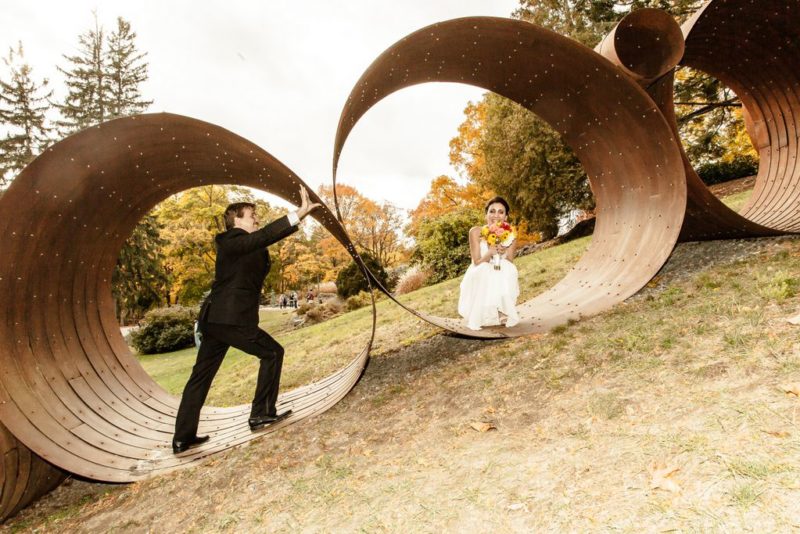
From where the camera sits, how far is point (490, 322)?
19.3 ft

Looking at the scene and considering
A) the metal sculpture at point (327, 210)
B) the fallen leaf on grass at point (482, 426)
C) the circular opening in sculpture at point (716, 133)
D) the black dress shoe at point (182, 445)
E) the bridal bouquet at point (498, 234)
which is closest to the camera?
the fallen leaf on grass at point (482, 426)

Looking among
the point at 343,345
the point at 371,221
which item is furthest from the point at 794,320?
the point at 371,221

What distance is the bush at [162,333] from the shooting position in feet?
56.4

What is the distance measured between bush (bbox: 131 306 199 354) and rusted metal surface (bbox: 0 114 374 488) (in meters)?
13.1

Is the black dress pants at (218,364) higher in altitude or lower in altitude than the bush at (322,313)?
higher

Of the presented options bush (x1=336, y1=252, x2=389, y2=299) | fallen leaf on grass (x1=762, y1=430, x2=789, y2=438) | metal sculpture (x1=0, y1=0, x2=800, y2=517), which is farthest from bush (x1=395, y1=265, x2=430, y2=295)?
fallen leaf on grass (x1=762, y1=430, x2=789, y2=438)

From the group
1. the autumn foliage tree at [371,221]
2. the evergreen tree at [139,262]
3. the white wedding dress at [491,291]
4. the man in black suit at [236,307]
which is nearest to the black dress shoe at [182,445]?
the man in black suit at [236,307]

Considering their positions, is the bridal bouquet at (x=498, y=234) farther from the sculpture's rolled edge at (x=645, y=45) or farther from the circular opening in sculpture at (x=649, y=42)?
the circular opening in sculpture at (x=649, y=42)

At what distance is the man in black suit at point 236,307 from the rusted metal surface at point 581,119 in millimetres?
1120

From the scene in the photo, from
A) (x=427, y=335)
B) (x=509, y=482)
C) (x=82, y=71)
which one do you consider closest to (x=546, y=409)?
(x=509, y=482)

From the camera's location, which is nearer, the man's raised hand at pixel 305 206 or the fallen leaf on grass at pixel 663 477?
the fallen leaf on grass at pixel 663 477

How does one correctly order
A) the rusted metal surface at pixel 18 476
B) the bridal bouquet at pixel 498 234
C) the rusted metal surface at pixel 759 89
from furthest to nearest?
the rusted metal surface at pixel 759 89 < the bridal bouquet at pixel 498 234 < the rusted metal surface at pixel 18 476

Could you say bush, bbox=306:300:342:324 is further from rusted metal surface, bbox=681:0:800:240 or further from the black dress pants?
rusted metal surface, bbox=681:0:800:240

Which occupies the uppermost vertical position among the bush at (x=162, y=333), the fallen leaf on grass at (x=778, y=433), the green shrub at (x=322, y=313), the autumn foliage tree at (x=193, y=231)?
the autumn foliage tree at (x=193, y=231)
